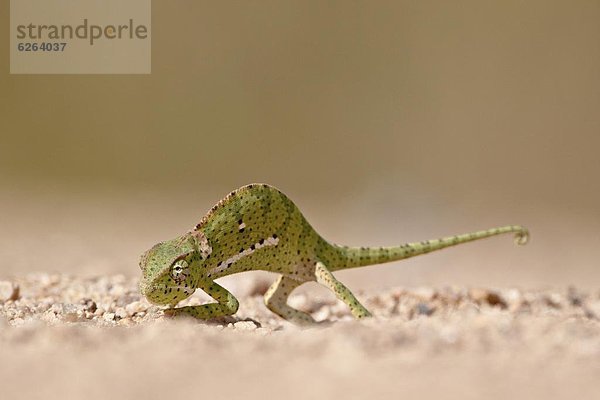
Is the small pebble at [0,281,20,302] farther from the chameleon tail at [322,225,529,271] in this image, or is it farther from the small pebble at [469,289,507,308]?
the small pebble at [469,289,507,308]

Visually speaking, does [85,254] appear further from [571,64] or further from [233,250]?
[571,64]

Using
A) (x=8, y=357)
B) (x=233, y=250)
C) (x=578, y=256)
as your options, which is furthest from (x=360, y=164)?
(x=8, y=357)

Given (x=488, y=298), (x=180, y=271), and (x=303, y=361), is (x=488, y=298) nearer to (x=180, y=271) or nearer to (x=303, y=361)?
(x=180, y=271)

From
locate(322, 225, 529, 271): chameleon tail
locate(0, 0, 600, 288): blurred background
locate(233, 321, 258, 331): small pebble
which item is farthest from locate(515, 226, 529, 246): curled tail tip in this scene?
locate(0, 0, 600, 288): blurred background

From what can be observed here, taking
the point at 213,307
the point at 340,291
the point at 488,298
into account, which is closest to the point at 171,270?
the point at 213,307

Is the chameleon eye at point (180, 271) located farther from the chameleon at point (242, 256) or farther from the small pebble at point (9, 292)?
the small pebble at point (9, 292)
